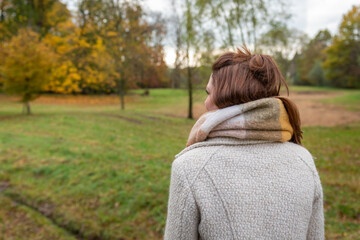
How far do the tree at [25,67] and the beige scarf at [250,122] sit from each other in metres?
18.1

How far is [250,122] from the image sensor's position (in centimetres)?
117

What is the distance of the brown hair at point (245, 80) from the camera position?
124 cm

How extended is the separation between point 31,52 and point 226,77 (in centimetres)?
1857

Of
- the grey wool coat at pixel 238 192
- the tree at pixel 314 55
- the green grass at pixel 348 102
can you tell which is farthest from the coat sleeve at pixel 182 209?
the tree at pixel 314 55

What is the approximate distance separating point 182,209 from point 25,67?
18376 millimetres

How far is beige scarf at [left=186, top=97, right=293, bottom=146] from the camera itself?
3.84 ft

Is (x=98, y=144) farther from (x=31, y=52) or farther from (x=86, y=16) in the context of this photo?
(x=86, y=16)

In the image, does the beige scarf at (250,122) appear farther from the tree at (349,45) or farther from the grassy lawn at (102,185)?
the tree at (349,45)

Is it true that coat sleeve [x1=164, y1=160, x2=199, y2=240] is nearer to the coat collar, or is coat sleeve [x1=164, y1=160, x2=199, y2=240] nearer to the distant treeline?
the coat collar

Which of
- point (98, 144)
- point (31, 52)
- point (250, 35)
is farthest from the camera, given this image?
point (31, 52)

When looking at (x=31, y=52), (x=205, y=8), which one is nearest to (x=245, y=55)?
(x=205, y=8)

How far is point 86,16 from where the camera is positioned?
29.0 meters

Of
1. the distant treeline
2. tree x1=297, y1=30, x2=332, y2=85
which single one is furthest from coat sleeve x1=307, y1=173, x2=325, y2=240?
tree x1=297, y1=30, x2=332, y2=85

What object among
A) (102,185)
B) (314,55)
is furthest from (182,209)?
(314,55)
